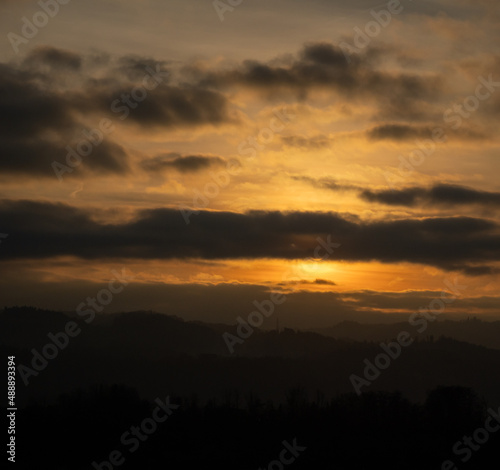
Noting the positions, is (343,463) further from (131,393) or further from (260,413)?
(131,393)

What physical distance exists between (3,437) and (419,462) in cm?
6209

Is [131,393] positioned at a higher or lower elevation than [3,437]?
higher

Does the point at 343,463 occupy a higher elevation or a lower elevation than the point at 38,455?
higher

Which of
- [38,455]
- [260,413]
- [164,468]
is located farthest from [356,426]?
[38,455]

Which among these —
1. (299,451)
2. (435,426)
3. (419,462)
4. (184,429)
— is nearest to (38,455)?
(184,429)

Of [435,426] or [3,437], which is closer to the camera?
[3,437]

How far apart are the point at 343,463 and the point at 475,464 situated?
17.8 meters

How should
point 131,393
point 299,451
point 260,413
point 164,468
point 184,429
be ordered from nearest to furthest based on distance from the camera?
1. point 164,468
2. point 299,451
3. point 184,429
4. point 260,413
5. point 131,393

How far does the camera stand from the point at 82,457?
97.4 meters

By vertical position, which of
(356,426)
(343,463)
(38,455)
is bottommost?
(38,455)

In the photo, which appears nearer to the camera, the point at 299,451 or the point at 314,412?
the point at 299,451

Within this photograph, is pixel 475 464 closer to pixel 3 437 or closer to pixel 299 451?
pixel 299 451

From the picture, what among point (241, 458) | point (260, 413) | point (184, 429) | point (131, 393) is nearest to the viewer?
point (241, 458)

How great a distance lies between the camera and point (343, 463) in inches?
3676
